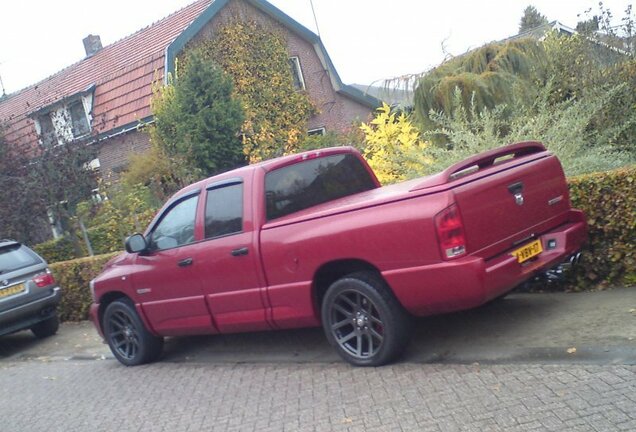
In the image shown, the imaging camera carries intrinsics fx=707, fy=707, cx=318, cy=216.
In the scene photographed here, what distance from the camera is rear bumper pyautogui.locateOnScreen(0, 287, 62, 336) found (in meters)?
9.77

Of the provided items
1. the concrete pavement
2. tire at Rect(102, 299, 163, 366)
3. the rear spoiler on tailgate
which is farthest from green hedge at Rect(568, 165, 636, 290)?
tire at Rect(102, 299, 163, 366)

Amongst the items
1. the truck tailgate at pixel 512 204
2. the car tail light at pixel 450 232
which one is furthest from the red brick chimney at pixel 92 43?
the car tail light at pixel 450 232

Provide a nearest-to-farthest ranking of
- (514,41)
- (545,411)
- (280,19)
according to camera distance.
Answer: (545,411), (514,41), (280,19)

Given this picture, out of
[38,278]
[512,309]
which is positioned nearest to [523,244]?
[512,309]

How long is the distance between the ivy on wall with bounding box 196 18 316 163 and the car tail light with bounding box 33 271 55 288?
1047cm

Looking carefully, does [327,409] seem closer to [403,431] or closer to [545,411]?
[403,431]

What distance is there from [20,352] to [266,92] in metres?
13.7

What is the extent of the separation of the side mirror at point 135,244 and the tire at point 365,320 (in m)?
2.33

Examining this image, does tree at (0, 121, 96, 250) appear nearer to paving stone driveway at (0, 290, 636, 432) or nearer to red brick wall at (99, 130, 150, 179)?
paving stone driveway at (0, 290, 636, 432)

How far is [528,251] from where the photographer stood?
5562 mm

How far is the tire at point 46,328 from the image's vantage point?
1073cm

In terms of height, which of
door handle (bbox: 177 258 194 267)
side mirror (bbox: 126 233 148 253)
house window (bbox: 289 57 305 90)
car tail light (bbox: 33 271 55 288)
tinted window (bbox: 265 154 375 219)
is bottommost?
car tail light (bbox: 33 271 55 288)

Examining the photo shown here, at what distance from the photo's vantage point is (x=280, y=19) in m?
23.6

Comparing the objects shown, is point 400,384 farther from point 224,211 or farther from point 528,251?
point 224,211
